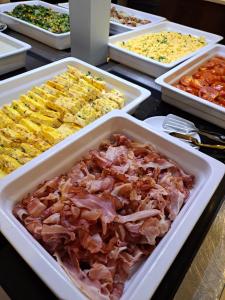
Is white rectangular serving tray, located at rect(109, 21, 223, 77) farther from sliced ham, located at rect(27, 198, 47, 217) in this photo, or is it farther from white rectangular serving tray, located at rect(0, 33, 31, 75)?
sliced ham, located at rect(27, 198, 47, 217)

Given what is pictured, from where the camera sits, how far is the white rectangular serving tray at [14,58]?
1.56 m

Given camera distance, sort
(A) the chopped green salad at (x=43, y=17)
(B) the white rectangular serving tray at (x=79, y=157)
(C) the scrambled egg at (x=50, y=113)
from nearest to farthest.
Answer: (B) the white rectangular serving tray at (x=79, y=157) → (C) the scrambled egg at (x=50, y=113) → (A) the chopped green salad at (x=43, y=17)

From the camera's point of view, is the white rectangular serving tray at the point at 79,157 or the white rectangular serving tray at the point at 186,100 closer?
the white rectangular serving tray at the point at 79,157

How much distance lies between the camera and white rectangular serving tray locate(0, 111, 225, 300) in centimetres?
65

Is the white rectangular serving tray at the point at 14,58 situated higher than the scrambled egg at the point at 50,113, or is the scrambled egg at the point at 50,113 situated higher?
the white rectangular serving tray at the point at 14,58

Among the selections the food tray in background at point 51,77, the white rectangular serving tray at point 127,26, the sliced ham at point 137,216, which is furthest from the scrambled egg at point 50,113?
the white rectangular serving tray at point 127,26

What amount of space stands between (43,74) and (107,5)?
53 cm

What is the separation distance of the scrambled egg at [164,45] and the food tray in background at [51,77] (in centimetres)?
42

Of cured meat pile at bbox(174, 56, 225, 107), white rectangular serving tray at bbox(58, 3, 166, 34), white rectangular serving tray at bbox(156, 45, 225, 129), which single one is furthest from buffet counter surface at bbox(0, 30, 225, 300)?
white rectangular serving tray at bbox(58, 3, 166, 34)

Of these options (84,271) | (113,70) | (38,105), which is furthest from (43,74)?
(84,271)

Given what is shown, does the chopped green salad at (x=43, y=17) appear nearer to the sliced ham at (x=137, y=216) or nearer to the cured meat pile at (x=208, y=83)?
the cured meat pile at (x=208, y=83)

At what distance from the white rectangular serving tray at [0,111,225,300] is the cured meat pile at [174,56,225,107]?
20.4 inches

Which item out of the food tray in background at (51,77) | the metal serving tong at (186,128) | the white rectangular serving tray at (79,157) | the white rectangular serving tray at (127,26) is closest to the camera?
the white rectangular serving tray at (79,157)

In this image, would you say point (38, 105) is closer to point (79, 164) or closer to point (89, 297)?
point (79, 164)
